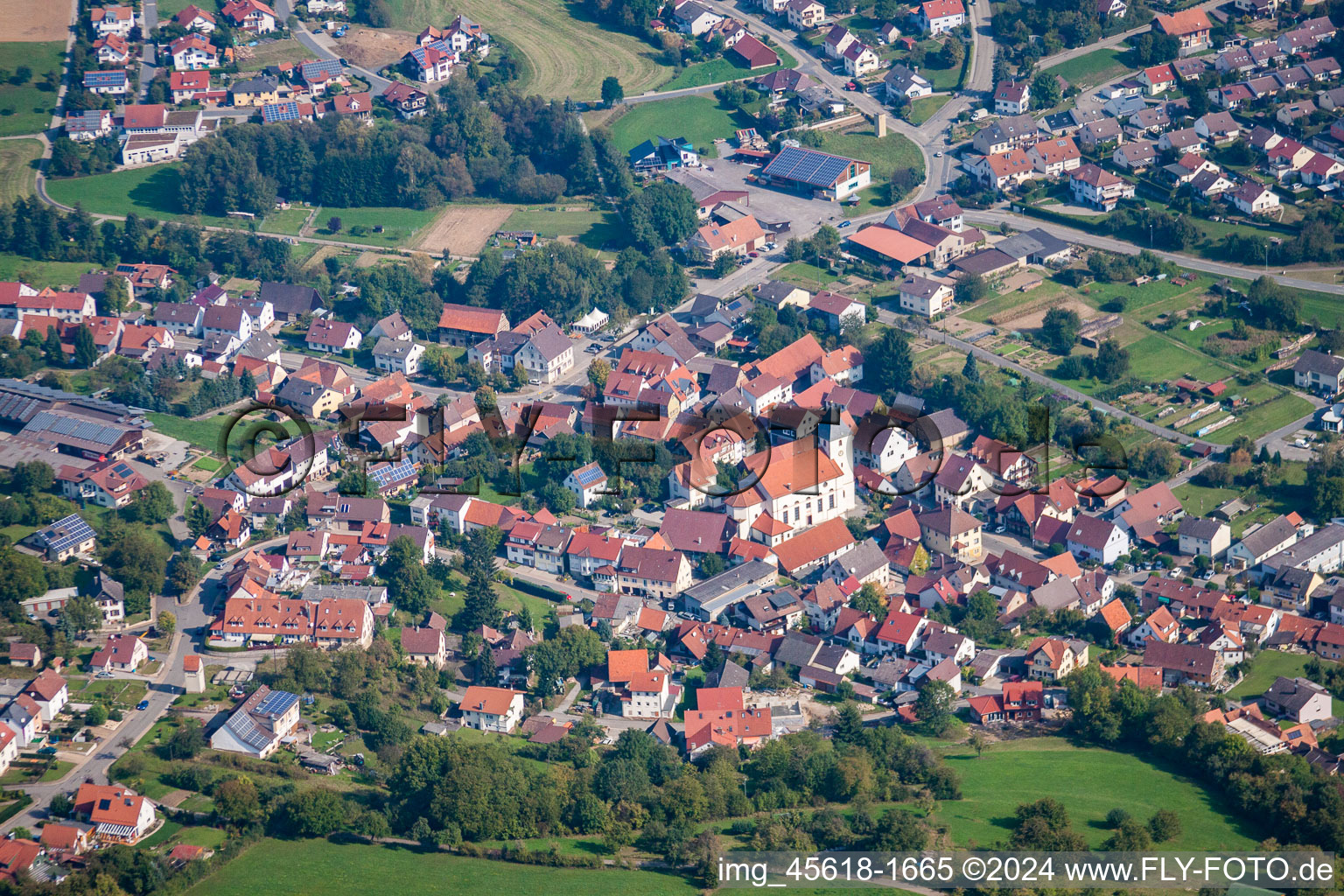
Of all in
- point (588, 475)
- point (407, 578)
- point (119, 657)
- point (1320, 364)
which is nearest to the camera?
point (119, 657)

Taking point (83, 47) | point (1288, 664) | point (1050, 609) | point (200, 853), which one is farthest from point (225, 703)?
point (83, 47)

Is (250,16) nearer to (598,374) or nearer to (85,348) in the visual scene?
(85,348)

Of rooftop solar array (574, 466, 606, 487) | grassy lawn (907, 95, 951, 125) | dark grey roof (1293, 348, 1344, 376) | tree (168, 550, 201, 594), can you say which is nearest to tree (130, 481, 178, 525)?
tree (168, 550, 201, 594)

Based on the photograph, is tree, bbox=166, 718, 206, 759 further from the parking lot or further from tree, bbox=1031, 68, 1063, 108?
tree, bbox=1031, 68, 1063, 108

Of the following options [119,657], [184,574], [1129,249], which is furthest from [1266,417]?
[119,657]

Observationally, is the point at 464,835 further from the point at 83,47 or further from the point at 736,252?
the point at 83,47
